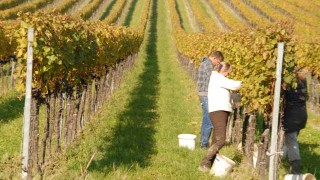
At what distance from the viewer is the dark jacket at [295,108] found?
7941 mm

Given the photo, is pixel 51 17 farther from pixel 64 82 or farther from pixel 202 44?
pixel 202 44

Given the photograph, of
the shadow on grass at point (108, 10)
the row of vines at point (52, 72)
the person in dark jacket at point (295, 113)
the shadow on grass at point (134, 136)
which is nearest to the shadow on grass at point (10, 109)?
the row of vines at point (52, 72)

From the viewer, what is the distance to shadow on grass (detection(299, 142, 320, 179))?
8989mm

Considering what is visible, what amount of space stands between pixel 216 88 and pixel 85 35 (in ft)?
11.6

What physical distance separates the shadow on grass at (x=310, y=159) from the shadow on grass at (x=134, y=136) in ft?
10.0

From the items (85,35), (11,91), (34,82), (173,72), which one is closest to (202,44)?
(173,72)

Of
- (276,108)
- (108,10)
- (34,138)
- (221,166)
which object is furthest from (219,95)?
(108,10)

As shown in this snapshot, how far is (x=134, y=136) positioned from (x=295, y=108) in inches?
169

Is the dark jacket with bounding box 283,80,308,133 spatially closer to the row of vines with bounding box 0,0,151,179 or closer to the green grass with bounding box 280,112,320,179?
the green grass with bounding box 280,112,320,179

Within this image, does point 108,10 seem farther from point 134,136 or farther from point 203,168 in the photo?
point 203,168

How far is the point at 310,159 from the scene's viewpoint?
991 centimetres

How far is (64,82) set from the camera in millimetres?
9203

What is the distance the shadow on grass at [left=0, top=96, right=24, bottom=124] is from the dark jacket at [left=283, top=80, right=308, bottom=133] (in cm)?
790

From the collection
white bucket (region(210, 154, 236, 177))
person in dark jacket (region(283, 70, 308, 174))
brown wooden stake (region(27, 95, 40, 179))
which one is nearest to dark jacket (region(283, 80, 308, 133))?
person in dark jacket (region(283, 70, 308, 174))
